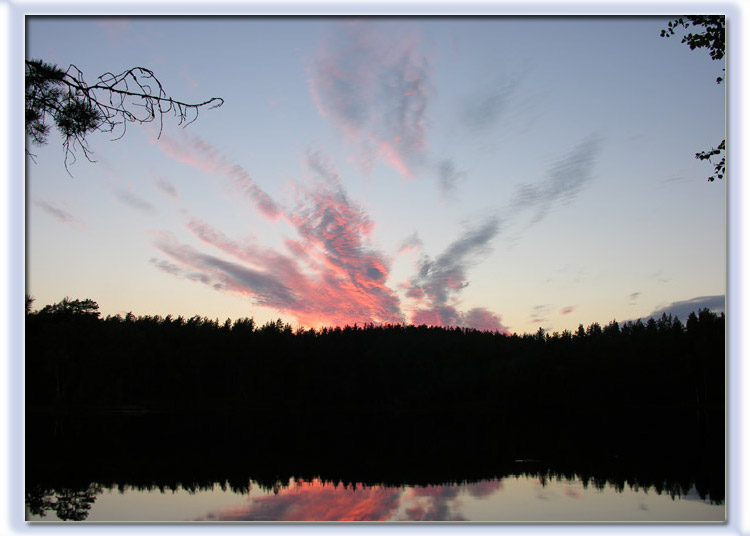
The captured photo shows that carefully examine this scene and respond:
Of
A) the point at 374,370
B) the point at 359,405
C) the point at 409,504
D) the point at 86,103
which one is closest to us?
the point at 86,103

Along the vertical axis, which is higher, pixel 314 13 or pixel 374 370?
pixel 314 13

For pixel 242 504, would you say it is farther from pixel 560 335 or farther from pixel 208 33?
pixel 560 335

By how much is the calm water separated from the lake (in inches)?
1.3

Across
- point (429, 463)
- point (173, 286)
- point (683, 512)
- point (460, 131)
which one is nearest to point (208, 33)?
point (460, 131)

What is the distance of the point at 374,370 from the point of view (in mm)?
49812

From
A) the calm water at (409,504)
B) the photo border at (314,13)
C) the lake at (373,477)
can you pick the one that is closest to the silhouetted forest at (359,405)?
the lake at (373,477)

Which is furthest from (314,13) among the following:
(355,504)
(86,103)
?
(355,504)

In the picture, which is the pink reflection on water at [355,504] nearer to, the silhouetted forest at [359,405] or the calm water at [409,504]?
the calm water at [409,504]

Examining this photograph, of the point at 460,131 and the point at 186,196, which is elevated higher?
the point at 460,131

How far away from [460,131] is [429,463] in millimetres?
9384

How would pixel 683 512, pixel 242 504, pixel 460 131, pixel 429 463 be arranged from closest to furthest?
pixel 683 512
pixel 242 504
pixel 460 131
pixel 429 463

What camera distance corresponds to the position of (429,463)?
1620cm

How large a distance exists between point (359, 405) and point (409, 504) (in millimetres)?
38839

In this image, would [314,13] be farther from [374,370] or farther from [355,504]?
[374,370]
